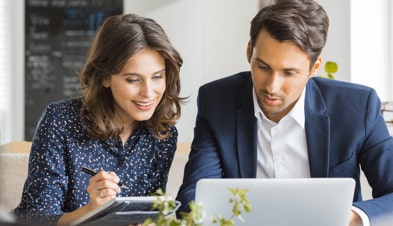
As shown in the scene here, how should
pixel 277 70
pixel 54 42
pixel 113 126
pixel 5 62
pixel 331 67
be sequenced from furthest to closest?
pixel 54 42 → pixel 5 62 → pixel 331 67 → pixel 113 126 → pixel 277 70

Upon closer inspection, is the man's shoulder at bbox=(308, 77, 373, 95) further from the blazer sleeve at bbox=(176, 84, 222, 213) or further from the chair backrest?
the chair backrest

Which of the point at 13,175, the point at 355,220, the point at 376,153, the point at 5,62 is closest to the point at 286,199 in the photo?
the point at 355,220

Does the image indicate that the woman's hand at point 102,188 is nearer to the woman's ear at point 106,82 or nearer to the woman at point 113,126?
the woman at point 113,126

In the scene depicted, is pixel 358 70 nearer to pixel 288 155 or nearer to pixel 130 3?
pixel 130 3

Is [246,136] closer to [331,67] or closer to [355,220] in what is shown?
[355,220]

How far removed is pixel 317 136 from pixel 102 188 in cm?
63

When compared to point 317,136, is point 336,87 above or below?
above

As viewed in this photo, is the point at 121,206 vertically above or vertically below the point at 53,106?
below

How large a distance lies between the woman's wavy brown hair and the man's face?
0.30 meters

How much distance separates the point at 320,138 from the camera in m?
2.00

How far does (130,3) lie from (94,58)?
295 cm

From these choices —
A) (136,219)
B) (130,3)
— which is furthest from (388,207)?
(130,3)

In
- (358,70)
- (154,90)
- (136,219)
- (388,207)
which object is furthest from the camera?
(358,70)

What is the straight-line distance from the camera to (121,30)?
2062 millimetres
